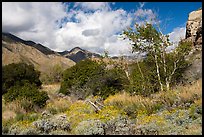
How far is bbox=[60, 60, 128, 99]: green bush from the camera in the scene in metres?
14.9

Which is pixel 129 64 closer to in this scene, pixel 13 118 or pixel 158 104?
pixel 158 104

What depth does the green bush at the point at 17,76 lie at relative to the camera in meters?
15.3

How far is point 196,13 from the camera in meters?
→ 18.7

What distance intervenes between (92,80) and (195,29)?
7.05m

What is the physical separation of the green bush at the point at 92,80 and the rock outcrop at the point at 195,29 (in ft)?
16.9

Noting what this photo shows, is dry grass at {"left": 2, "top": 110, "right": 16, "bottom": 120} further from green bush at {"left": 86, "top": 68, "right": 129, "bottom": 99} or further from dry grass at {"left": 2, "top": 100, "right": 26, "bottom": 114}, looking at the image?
green bush at {"left": 86, "top": 68, "right": 129, "bottom": 99}

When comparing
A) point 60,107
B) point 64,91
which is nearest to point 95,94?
point 64,91

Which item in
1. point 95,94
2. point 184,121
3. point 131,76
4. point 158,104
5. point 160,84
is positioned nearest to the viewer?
point 184,121

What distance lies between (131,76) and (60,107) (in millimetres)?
4224

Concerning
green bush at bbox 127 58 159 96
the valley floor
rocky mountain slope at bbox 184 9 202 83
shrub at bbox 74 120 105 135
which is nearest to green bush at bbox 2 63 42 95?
the valley floor

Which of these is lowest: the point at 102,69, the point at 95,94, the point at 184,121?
the point at 184,121

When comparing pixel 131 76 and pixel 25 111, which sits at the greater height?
pixel 131 76

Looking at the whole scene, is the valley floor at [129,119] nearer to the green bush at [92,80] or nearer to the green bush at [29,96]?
the green bush at [29,96]

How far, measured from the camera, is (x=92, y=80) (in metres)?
15.9
